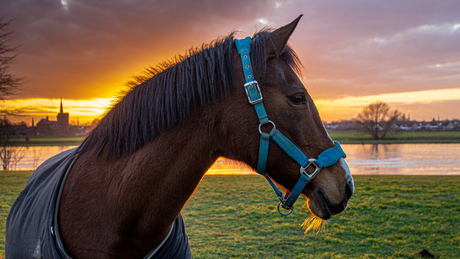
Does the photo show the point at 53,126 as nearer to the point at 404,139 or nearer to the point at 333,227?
the point at 404,139

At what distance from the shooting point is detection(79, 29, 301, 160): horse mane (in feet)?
5.28

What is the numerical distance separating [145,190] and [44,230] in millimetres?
736

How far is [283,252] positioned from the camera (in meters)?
4.96

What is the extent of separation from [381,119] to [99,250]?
62.1 metres

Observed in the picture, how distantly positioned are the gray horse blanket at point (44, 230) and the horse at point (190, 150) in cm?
1

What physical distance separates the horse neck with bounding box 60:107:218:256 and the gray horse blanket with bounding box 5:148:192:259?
82 millimetres

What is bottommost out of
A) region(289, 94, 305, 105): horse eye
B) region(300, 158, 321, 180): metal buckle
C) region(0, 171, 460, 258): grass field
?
region(0, 171, 460, 258): grass field

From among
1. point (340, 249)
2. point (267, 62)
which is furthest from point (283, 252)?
point (267, 62)

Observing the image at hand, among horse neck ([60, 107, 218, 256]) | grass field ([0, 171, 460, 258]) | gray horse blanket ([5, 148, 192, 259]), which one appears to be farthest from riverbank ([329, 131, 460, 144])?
horse neck ([60, 107, 218, 256])

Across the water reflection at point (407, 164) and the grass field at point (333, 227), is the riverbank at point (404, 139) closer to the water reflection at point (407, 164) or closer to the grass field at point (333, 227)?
the water reflection at point (407, 164)

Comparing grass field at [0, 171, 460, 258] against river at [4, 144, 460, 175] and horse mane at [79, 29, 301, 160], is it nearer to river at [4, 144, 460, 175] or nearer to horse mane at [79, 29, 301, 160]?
river at [4, 144, 460, 175]

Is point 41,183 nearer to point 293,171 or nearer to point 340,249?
point 293,171

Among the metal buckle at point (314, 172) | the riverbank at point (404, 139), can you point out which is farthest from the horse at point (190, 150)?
the riverbank at point (404, 139)

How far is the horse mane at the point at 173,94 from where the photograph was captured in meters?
1.61
